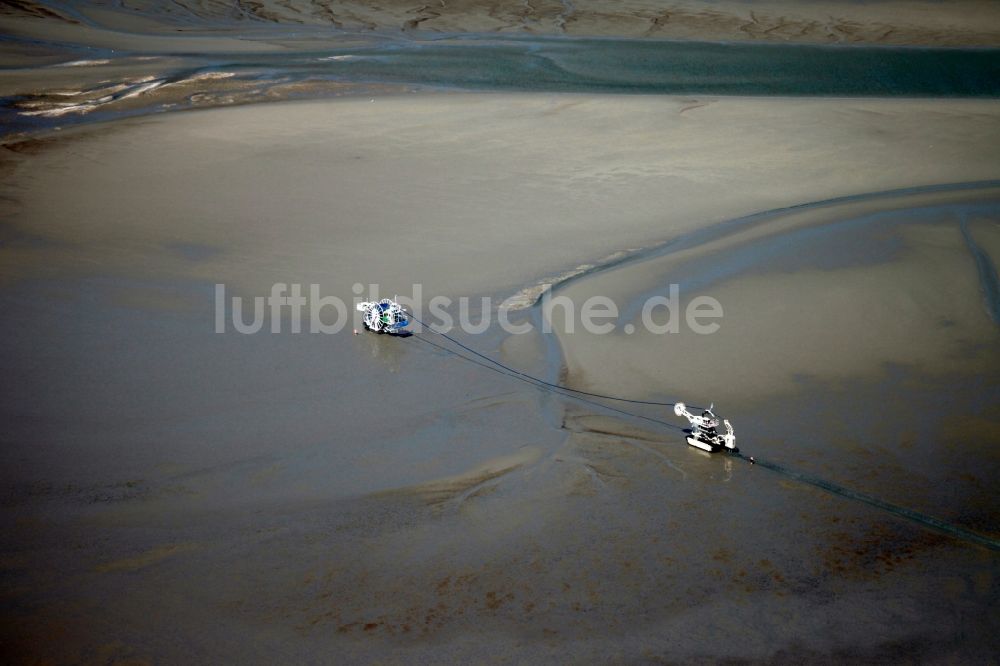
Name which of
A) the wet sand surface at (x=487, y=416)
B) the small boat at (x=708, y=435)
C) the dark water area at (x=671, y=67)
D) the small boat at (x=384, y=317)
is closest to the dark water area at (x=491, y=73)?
the dark water area at (x=671, y=67)

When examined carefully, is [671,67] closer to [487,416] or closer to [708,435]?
[487,416]

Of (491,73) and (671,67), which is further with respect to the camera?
(671,67)

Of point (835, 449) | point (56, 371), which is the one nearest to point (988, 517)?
point (835, 449)

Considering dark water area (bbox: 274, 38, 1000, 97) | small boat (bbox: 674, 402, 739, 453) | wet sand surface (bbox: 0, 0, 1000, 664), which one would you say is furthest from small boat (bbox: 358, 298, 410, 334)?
dark water area (bbox: 274, 38, 1000, 97)

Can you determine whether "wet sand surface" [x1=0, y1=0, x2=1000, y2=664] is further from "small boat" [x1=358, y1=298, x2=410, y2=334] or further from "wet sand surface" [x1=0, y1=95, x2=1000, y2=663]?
"small boat" [x1=358, y1=298, x2=410, y2=334]

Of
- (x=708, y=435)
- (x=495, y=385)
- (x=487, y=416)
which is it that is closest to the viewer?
(x=708, y=435)

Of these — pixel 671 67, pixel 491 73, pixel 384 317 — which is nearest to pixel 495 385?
pixel 384 317

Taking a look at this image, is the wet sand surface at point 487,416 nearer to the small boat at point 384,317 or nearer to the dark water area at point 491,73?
the small boat at point 384,317
